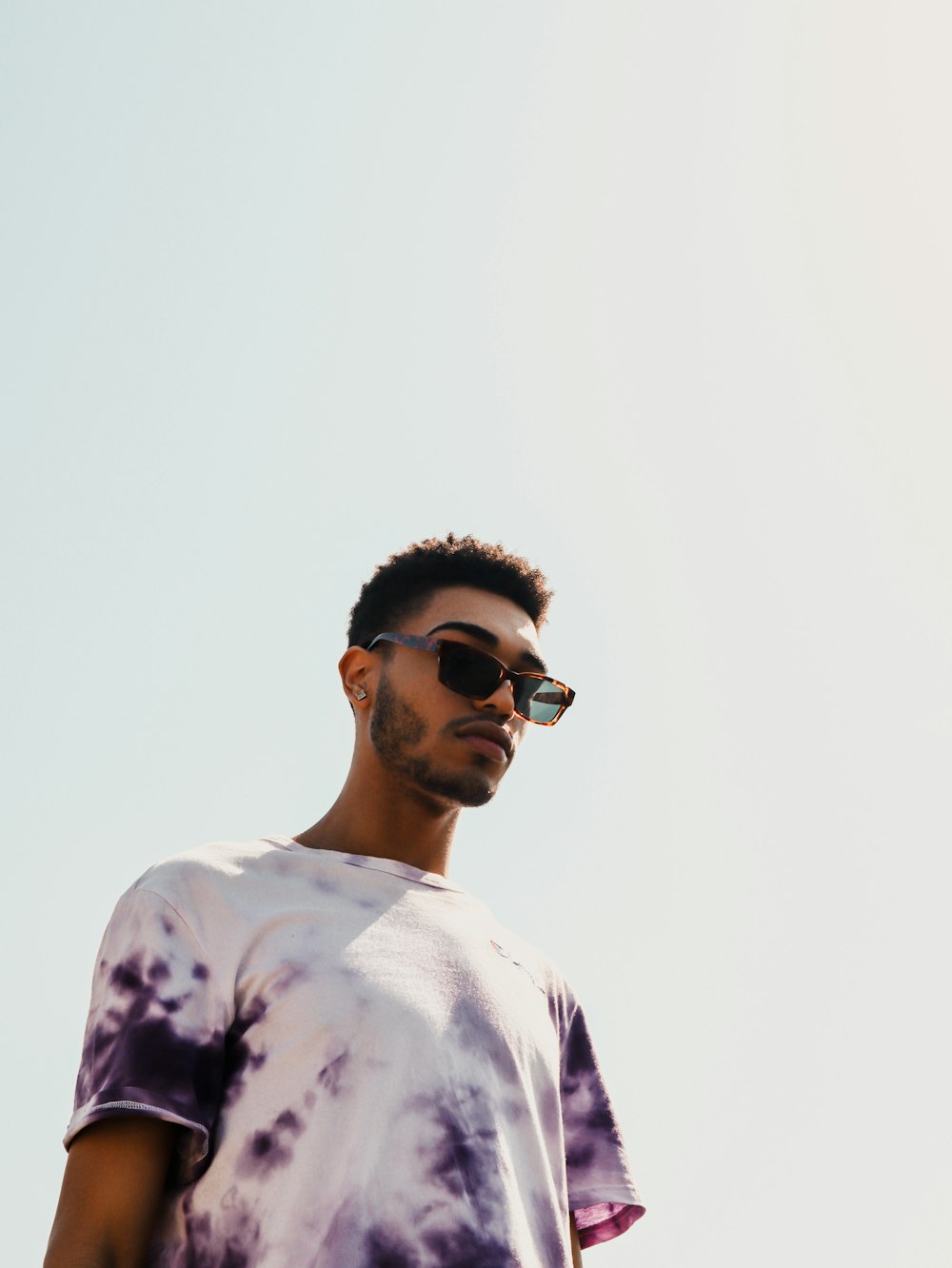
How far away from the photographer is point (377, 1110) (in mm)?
2998

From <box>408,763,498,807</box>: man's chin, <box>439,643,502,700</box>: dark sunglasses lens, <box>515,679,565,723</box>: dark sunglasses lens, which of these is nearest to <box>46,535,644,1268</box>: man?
<box>408,763,498,807</box>: man's chin

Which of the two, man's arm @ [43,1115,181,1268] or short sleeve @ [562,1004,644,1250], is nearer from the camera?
man's arm @ [43,1115,181,1268]

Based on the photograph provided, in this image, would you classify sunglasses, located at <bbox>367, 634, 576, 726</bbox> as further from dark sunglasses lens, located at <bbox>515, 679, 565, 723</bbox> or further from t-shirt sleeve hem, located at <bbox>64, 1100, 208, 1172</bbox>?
t-shirt sleeve hem, located at <bbox>64, 1100, 208, 1172</bbox>

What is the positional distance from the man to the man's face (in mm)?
318

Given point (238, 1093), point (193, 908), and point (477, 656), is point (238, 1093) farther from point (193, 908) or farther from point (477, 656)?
point (477, 656)

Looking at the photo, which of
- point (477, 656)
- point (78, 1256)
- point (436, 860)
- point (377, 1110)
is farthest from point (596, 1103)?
point (78, 1256)

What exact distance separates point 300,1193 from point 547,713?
2059mm

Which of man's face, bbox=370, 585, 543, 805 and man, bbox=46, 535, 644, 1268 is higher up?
man's face, bbox=370, 585, 543, 805

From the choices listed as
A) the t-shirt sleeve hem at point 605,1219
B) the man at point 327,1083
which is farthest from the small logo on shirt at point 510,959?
the t-shirt sleeve hem at point 605,1219

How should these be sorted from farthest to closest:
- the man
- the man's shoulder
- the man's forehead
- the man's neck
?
the man's forehead
the man's neck
the man's shoulder
the man

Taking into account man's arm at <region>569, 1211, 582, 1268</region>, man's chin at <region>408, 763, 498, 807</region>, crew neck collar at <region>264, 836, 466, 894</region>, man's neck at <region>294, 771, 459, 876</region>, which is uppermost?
man's chin at <region>408, 763, 498, 807</region>

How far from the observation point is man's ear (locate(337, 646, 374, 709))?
4582mm

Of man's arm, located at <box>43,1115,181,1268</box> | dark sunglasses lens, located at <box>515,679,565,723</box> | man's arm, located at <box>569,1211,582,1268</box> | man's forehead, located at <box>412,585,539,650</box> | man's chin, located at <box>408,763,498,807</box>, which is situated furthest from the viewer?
man's forehead, located at <box>412,585,539,650</box>

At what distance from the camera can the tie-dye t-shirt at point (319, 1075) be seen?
9.45 ft
